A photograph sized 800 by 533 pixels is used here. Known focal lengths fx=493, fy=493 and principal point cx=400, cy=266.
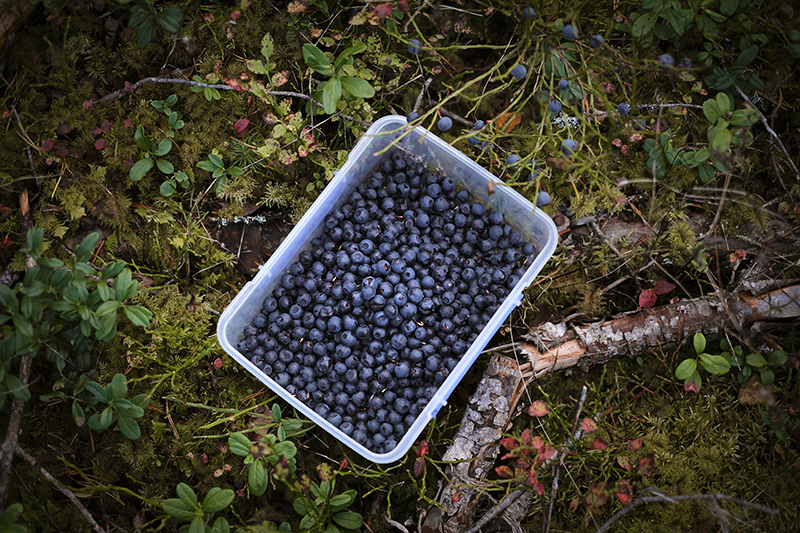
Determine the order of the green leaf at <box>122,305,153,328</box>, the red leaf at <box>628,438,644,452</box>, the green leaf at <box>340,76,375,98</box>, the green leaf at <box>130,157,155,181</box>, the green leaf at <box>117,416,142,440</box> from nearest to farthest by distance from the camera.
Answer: the green leaf at <box>122,305,153,328</box> < the green leaf at <box>117,416,142,440</box> < the green leaf at <box>340,76,375,98</box> < the red leaf at <box>628,438,644,452</box> < the green leaf at <box>130,157,155,181</box>

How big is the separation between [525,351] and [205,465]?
1596mm

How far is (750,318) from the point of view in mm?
2256

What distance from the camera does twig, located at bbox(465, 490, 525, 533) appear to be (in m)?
2.19

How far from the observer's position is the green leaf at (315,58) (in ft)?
6.81

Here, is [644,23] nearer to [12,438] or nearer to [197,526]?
→ [197,526]

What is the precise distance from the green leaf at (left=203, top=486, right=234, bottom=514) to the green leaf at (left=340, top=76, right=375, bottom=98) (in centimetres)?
172

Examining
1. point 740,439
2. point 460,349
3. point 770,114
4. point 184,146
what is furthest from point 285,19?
point 740,439

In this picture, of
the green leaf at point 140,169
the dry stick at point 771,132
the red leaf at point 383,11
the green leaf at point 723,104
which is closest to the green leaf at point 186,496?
the green leaf at point 140,169

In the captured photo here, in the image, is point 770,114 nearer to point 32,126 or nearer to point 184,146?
point 184,146

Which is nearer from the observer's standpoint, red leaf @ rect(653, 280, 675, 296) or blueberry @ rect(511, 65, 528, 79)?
blueberry @ rect(511, 65, 528, 79)

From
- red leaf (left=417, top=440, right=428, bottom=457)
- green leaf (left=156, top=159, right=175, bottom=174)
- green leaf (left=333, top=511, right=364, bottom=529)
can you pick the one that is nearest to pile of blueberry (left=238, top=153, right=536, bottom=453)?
red leaf (left=417, top=440, right=428, bottom=457)

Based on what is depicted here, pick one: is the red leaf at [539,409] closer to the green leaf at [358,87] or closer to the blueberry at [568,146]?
the blueberry at [568,146]

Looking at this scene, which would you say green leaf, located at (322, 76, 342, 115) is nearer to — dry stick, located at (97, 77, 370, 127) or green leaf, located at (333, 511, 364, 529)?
dry stick, located at (97, 77, 370, 127)

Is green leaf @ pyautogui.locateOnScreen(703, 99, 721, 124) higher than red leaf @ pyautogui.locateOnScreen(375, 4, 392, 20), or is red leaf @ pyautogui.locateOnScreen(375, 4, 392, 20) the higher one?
red leaf @ pyautogui.locateOnScreen(375, 4, 392, 20)
